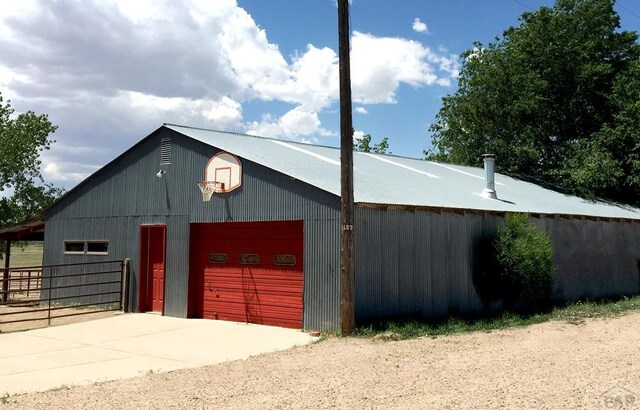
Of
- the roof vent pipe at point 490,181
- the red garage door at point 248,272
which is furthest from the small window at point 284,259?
the roof vent pipe at point 490,181

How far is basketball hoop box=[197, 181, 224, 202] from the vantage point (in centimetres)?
1616

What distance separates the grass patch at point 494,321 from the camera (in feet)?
41.8

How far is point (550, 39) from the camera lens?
101 ft

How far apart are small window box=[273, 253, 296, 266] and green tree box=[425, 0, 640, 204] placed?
58.9 feet

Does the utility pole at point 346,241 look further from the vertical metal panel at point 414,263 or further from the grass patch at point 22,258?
the grass patch at point 22,258

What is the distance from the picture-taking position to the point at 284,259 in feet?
48.9

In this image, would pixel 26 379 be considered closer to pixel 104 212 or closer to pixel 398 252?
pixel 398 252

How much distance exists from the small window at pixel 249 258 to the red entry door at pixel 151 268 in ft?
10.3

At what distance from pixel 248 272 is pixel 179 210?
3.04 meters

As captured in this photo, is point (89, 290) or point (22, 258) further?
point (22, 258)

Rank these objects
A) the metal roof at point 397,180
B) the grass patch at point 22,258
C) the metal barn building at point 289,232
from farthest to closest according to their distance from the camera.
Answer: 1. the grass patch at point 22,258
2. the metal roof at point 397,180
3. the metal barn building at point 289,232

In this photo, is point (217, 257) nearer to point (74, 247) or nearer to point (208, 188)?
point (208, 188)

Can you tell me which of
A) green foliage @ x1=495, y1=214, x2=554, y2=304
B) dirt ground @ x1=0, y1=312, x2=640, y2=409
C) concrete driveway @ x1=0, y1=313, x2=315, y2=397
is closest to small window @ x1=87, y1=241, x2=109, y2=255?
concrete driveway @ x1=0, y1=313, x2=315, y2=397

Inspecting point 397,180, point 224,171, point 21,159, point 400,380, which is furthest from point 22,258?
point 400,380
